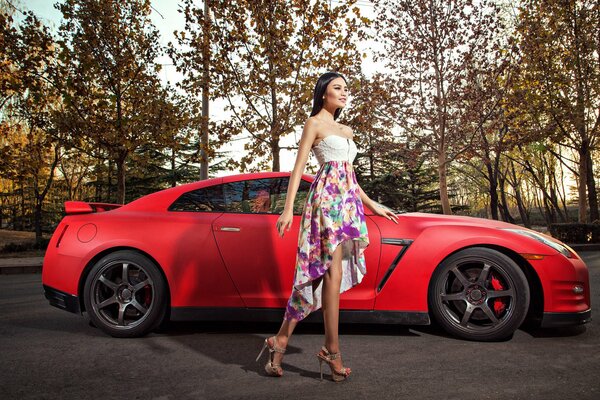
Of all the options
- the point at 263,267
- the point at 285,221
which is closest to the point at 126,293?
the point at 263,267

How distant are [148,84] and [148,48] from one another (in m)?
1.15

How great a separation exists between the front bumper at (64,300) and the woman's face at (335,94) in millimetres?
2700

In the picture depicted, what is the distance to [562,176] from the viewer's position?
137 feet

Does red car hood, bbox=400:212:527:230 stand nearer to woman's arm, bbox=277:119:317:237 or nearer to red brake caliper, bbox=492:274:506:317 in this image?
red brake caliper, bbox=492:274:506:317

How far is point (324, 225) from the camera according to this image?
117 inches

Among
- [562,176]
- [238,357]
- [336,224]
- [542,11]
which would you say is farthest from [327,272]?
[562,176]

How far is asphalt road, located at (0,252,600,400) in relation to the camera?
282 cm

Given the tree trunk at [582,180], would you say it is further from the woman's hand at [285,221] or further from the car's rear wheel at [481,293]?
the woman's hand at [285,221]

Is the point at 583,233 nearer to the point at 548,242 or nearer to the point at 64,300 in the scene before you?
the point at 548,242

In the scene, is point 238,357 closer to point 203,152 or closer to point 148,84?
point 203,152

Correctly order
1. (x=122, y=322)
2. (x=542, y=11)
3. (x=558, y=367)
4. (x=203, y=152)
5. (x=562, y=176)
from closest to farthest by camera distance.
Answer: (x=558, y=367) → (x=122, y=322) → (x=203, y=152) → (x=542, y=11) → (x=562, y=176)

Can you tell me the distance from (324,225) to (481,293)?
1.60m

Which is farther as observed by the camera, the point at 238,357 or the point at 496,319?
the point at 496,319

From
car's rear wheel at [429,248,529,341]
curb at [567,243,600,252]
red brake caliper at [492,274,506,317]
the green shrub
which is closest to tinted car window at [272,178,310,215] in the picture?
car's rear wheel at [429,248,529,341]
